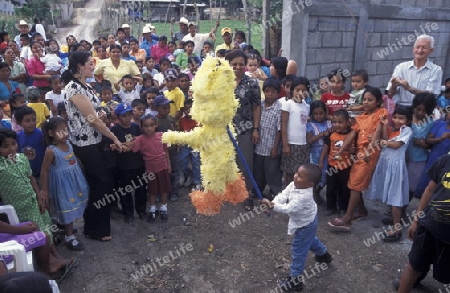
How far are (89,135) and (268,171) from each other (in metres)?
2.08

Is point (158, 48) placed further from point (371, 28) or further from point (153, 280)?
point (153, 280)

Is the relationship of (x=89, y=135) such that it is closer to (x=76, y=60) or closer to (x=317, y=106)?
(x=76, y=60)

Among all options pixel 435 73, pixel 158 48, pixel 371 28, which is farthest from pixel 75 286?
pixel 371 28

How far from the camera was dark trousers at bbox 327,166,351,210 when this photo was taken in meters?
4.18

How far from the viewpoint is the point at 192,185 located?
5141mm

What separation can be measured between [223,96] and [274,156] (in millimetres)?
1751

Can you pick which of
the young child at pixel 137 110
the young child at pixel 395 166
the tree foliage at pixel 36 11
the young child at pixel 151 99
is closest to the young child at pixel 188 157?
the young child at pixel 151 99

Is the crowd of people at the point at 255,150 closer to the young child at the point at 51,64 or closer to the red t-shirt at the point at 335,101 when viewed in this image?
the red t-shirt at the point at 335,101

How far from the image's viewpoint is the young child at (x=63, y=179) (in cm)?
336

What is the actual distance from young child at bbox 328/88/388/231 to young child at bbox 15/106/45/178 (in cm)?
310

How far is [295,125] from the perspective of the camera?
4.24 metres

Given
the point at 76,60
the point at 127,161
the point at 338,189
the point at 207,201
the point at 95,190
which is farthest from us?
the point at 338,189

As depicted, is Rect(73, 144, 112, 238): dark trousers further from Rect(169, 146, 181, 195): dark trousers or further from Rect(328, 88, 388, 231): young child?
Rect(328, 88, 388, 231): young child

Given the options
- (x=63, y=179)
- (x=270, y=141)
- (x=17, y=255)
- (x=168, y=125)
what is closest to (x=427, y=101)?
(x=270, y=141)
